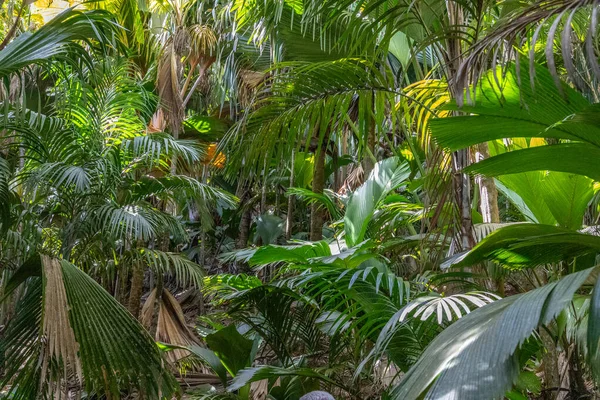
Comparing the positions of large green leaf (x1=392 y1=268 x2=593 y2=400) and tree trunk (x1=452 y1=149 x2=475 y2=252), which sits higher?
tree trunk (x1=452 y1=149 x2=475 y2=252)

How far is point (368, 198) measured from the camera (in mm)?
3816

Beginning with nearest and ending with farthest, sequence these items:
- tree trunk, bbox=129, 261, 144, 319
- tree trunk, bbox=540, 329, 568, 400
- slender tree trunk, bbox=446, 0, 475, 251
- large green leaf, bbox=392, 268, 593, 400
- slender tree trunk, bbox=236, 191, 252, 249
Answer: large green leaf, bbox=392, 268, 593, 400 → slender tree trunk, bbox=446, 0, 475, 251 → tree trunk, bbox=540, 329, 568, 400 → tree trunk, bbox=129, 261, 144, 319 → slender tree trunk, bbox=236, 191, 252, 249

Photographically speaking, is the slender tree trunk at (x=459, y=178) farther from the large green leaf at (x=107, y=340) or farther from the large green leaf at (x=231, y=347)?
the large green leaf at (x=231, y=347)

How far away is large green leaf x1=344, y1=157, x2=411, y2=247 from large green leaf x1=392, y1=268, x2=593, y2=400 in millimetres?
2260

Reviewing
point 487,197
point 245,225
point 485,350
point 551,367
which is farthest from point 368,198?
point 245,225

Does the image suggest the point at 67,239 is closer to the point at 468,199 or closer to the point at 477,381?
the point at 468,199

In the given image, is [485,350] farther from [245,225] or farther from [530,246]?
[245,225]

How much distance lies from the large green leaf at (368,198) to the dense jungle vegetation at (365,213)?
0.01 m

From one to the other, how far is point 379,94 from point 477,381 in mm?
1776

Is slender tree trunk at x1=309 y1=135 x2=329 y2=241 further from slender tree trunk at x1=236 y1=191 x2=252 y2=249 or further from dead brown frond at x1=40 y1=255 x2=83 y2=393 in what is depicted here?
dead brown frond at x1=40 y1=255 x2=83 y2=393

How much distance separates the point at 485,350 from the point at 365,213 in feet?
8.28

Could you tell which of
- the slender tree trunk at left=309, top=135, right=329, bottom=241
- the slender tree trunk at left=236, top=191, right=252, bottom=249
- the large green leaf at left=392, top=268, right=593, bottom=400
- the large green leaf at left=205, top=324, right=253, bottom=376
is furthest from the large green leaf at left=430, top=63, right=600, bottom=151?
the slender tree trunk at left=236, top=191, right=252, bottom=249

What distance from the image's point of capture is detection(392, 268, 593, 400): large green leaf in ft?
3.91

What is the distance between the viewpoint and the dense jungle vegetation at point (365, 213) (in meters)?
1.69
